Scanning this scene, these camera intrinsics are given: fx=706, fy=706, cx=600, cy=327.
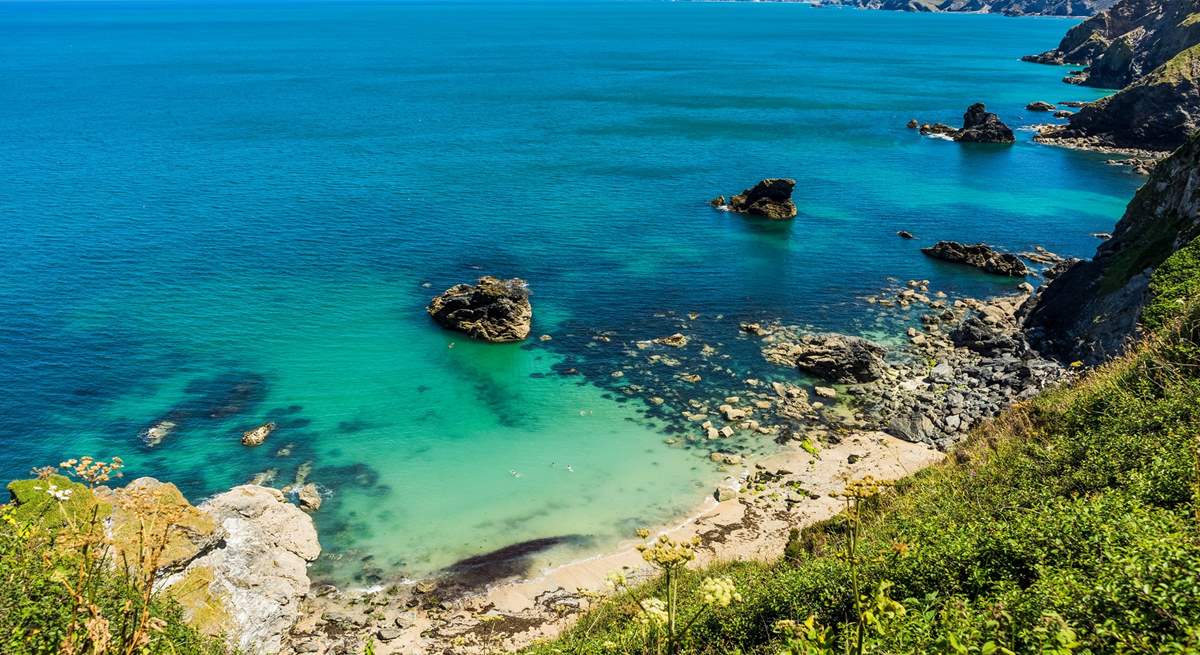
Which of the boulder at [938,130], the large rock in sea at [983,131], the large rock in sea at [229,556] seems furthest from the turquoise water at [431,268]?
the boulder at [938,130]

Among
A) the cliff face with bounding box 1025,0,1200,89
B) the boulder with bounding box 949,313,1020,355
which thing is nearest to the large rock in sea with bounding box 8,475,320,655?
the boulder with bounding box 949,313,1020,355

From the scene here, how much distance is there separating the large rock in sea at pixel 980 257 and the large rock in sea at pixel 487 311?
37.6 metres

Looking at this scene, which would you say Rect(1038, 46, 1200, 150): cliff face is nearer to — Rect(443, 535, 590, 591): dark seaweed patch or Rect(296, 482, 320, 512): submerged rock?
Rect(443, 535, 590, 591): dark seaweed patch

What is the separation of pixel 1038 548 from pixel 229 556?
1075 inches

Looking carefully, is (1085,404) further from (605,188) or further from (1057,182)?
(1057,182)

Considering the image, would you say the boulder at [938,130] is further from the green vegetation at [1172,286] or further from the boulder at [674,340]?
the green vegetation at [1172,286]

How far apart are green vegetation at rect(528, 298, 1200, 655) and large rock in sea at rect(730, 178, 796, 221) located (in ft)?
160

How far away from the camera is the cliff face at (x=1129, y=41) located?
129875 millimetres

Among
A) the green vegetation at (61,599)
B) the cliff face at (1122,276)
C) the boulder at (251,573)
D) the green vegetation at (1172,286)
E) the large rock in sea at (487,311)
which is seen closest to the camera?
the green vegetation at (61,599)

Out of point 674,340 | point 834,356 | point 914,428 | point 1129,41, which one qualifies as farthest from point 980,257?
point 1129,41

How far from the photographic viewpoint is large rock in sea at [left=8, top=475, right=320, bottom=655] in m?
24.4

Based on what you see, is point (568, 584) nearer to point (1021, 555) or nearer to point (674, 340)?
point (1021, 555)

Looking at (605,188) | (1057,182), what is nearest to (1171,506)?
(605,188)

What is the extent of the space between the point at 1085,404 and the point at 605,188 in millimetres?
65663
